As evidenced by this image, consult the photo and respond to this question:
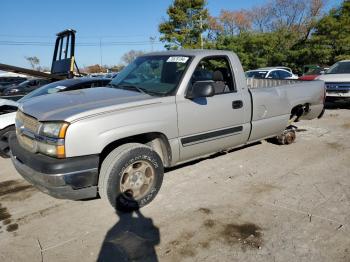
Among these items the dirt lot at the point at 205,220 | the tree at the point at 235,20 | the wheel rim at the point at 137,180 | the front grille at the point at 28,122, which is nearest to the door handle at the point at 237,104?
the dirt lot at the point at 205,220

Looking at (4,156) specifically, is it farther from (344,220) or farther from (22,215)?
(344,220)

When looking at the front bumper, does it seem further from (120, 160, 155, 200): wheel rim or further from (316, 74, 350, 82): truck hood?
(316, 74, 350, 82): truck hood

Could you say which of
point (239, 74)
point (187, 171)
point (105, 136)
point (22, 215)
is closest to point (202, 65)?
point (239, 74)

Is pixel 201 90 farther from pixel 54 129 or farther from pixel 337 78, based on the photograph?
pixel 337 78

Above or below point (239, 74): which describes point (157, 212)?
below

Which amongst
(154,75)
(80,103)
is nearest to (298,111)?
(154,75)

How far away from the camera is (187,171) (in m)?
4.98

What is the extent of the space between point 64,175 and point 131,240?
0.90 metres

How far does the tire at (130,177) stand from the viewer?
351 cm

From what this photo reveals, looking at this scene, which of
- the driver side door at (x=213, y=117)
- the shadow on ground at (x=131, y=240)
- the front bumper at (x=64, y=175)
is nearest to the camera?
the shadow on ground at (x=131, y=240)

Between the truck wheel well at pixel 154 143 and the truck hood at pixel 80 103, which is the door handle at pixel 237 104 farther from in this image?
the truck hood at pixel 80 103

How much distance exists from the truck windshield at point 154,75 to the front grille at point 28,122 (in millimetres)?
1314

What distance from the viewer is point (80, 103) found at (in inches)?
144

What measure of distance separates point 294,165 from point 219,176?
1335 mm
